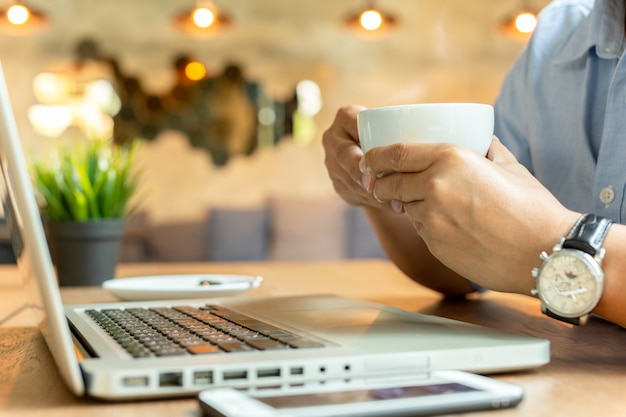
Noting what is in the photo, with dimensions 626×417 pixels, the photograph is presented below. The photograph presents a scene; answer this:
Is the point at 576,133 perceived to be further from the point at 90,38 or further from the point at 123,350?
the point at 90,38

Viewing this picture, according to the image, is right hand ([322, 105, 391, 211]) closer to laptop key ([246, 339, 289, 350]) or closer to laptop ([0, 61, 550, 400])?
laptop ([0, 61, 550, 400])

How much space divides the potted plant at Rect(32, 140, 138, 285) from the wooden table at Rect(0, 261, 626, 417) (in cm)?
5

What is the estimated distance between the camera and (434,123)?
60 centimetres

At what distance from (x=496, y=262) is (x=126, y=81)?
17.2 feet

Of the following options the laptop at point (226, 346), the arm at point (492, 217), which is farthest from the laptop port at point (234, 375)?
the arm at point (492, 217)

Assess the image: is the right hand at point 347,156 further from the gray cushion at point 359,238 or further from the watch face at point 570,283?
the gray cushion at point 359,238

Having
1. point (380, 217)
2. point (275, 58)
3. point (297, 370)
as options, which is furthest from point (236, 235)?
point (297, 370)

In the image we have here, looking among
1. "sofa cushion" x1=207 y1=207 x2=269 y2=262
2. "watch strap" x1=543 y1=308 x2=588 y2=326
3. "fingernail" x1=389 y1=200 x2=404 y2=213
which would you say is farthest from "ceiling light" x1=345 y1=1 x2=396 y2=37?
"watch strap" x1=543 y1=308 x2=588 y2=326

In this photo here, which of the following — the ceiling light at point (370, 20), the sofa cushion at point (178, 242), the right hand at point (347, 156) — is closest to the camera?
the right hand at point (347, 156)

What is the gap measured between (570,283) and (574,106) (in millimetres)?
518

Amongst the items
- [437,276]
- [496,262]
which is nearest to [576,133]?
[437,276]

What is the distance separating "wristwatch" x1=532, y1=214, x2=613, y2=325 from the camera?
559mm

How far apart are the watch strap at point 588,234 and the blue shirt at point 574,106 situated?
1.10 ft

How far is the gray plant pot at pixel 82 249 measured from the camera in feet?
3.87
